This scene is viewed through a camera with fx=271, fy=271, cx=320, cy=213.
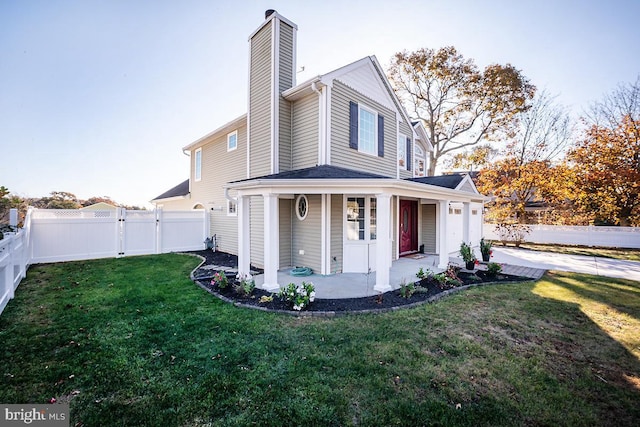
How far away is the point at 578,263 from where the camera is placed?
10.0 meters

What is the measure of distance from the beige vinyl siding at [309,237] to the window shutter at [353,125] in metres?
2.18

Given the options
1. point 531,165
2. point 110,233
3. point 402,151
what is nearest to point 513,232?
point 531,165

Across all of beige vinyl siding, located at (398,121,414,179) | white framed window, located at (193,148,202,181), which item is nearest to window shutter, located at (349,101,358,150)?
beige vinyl siding, located at (398,121,414,179)

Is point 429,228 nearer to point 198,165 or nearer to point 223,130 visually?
point 223,130

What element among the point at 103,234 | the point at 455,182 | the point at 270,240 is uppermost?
the point at 455,182

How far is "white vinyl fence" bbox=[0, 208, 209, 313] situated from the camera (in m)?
8.89

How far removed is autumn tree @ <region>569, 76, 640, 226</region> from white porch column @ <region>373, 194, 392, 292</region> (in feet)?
51.4

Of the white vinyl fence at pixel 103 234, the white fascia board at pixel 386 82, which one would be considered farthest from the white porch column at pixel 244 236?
the white fascia board at pixel 386 82

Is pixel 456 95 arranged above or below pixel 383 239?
above

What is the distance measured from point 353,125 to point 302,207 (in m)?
3.09

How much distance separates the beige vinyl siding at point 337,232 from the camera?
7.75m

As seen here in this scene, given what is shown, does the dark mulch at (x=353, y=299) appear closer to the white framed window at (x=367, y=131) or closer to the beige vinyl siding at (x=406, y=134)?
the white framed window at (x=367, y=131)

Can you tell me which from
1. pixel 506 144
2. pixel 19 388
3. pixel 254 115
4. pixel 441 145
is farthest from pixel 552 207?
pixel 19 388

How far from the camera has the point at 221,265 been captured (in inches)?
358
